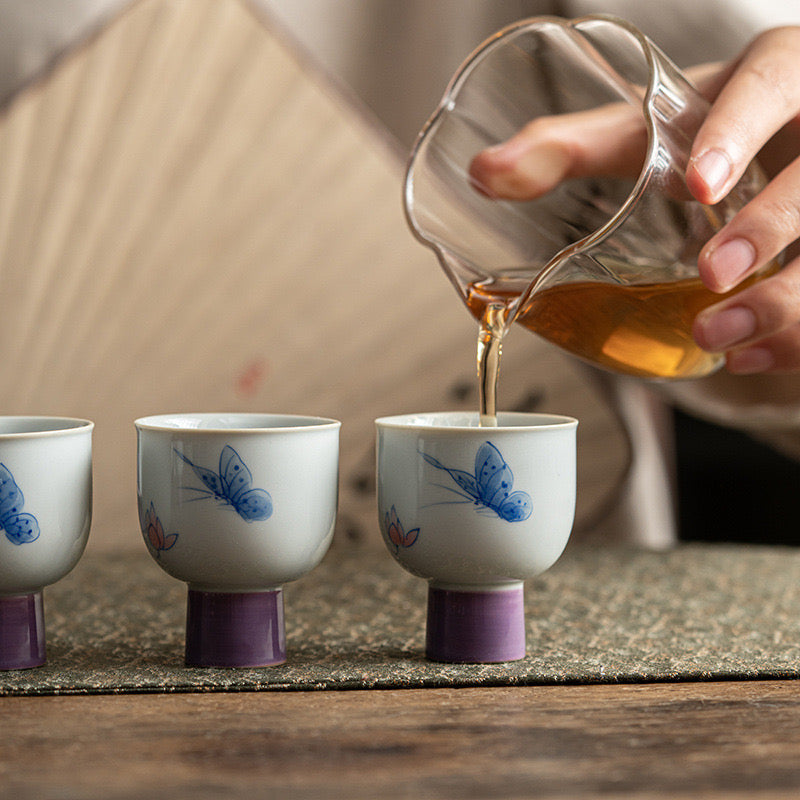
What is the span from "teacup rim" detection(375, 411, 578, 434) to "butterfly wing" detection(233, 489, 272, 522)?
78 millimetres

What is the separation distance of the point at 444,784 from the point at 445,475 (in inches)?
7.1

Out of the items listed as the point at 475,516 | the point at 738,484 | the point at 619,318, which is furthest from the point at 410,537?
the point at 738,484

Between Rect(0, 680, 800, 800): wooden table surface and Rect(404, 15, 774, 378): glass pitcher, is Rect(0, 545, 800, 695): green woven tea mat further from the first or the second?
Rect(404, 15, 774, 378): glass pitcher

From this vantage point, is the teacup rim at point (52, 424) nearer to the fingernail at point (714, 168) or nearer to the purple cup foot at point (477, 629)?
the purple cup foot at point (477, 629)

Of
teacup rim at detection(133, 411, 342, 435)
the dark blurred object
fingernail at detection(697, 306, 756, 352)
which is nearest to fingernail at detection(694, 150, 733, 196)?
fingernail at detection(697, 306, 756, 352)

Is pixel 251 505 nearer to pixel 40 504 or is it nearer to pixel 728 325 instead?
pixel 40 504

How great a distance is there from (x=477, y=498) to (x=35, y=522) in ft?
0.73

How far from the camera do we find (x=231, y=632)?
55 centimetres

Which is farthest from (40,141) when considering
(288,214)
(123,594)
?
(123,594)

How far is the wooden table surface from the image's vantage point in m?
0.39

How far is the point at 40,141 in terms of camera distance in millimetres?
1074

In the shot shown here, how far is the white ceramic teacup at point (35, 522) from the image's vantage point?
0.52 meters

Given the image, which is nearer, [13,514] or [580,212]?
[13,514]

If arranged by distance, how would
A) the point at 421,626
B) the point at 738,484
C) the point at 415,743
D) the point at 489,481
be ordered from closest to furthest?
the point at 415,743 < the point at 489,481 < the point at 421,626 < the point at 738,484
